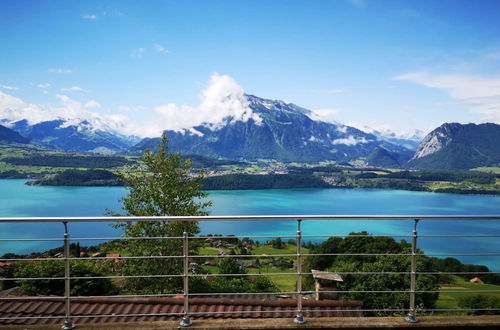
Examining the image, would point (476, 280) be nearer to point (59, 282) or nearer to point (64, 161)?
point (59, 282)

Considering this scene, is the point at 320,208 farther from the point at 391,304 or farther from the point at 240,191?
the point at 391,304

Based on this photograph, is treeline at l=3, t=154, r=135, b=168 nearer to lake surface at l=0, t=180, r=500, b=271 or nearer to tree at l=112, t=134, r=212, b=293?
lake surface at l=0, t=180, r=500, b=271

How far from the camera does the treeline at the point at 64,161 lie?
14962 centimetres

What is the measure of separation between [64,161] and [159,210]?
159515mm

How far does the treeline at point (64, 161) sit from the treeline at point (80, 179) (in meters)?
26.6

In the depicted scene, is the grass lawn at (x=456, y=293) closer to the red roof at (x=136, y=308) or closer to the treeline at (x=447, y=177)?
the red roof at (x=136, y=308)

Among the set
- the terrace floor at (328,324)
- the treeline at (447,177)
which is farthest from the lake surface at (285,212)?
the terrace floor at (328,324)

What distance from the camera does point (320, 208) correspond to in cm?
8088

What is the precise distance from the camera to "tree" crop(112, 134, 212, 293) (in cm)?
1224

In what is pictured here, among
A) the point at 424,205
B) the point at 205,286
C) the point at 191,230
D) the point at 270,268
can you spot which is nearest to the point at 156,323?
the point at 191,230

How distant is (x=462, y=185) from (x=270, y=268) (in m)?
101

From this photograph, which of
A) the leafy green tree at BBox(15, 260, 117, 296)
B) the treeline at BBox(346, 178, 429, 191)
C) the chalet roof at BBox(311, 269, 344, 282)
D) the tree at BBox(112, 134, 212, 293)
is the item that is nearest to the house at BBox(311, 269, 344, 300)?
the chalet roof at BBox(311, 269, 344, 282)

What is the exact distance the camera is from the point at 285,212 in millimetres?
73375

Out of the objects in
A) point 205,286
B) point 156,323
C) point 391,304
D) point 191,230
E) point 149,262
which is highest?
point 156,323
